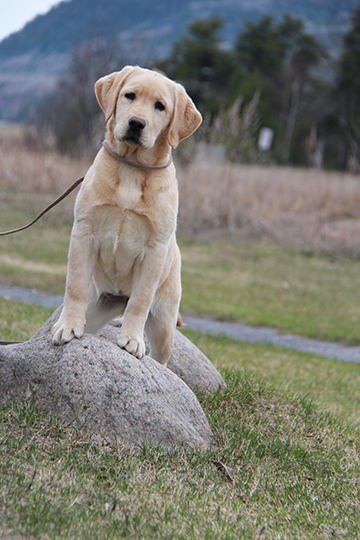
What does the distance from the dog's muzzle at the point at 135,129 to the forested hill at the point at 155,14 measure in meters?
97.3

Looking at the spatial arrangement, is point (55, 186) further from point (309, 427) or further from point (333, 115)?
point (333, 115)

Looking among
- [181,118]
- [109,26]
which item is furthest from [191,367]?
[109,26]

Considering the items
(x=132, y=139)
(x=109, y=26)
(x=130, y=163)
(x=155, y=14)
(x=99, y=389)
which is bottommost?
(x=99, y=389)

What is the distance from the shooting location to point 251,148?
19.0 metres

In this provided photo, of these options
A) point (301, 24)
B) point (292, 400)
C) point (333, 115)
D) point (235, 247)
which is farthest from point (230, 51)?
point (292, 400)

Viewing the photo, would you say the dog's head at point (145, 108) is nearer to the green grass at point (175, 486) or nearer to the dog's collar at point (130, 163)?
the dog's collar at point (130, 163)

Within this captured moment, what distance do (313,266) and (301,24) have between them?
45982 millimetres

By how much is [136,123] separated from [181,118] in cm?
41

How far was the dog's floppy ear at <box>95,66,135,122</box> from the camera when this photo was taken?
357cm

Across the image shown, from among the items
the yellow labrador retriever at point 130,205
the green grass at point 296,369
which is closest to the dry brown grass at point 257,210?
the green grass at point 296,369

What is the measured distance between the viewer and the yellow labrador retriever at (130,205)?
3.43 metres

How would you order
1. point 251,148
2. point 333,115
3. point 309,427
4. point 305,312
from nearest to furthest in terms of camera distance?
point 309,427 → point 305,312 → point 251,148 → point 333,115

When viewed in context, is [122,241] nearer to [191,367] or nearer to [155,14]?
[191,367]

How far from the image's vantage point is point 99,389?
3611 millimetres
